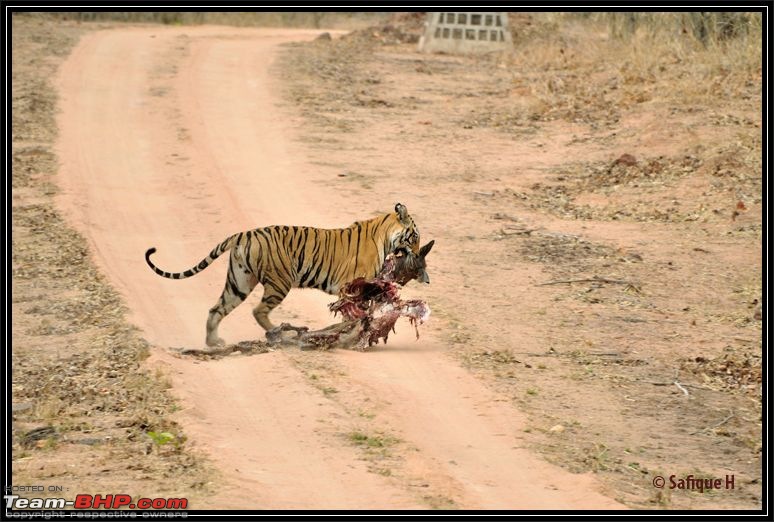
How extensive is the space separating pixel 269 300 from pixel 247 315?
153 cm

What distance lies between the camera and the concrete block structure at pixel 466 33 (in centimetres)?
2598

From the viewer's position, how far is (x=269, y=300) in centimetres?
976

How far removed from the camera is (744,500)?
6910 millimetres

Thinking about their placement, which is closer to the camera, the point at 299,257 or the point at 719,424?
the point at 719,424

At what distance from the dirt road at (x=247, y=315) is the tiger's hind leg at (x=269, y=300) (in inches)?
22.8

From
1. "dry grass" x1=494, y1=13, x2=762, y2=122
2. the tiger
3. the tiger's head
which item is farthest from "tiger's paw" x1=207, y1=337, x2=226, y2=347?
"dry grass" x1=494, y1=13, x2=762, y2=122

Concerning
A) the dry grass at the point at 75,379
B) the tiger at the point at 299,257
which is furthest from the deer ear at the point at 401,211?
the dry grass at the point at 75,379

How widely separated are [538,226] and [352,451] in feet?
23.5

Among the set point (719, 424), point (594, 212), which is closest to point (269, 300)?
point (719, 424)

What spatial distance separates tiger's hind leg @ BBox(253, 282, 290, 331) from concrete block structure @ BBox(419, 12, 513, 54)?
17066 millimetres

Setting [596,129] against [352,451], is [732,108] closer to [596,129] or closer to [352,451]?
[596,129]

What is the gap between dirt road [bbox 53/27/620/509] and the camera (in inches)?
272

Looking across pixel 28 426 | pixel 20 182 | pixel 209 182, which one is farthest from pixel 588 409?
pixel 20 182

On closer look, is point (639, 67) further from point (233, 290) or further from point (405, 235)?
point (233, 290)
